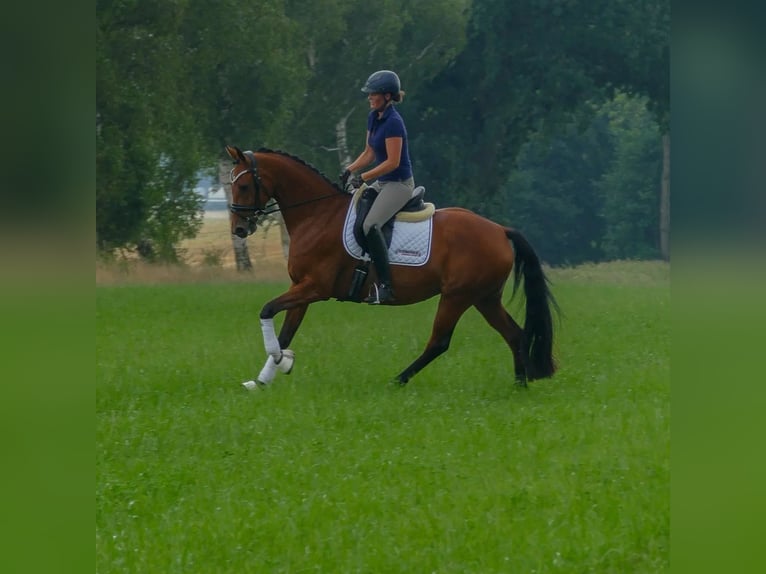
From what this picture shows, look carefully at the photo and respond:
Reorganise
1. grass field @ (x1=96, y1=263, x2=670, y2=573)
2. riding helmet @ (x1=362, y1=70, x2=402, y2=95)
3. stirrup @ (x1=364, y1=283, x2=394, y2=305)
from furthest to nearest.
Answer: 1. stirrup @ (x1=364, y1=283, x2=394, y2=305)
2. riding helmet @ (x1=362, y1=70, x2=402, y2=95)
3. grass field @ (x1=96, y1=263, x2=670, y2=573)

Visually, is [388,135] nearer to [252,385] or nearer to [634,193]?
[252,385]

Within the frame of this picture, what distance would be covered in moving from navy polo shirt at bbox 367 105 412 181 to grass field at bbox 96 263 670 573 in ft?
7.14

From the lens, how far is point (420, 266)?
1266 cm


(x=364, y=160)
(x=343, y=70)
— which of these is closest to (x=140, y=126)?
(x=343, y=70)

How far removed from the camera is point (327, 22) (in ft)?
145

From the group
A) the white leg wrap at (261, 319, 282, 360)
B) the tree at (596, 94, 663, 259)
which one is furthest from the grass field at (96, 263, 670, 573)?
the tree at (596, 94, 663, 259)

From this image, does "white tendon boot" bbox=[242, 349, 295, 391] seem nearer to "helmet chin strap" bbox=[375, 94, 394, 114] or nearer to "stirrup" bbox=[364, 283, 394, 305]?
"stirrup" bbox=[364, 283, 394, 305]

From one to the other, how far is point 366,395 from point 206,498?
14.7ft

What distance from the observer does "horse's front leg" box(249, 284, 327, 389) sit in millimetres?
12195

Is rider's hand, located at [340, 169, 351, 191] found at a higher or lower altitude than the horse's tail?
higher

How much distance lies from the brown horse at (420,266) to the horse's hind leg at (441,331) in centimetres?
1

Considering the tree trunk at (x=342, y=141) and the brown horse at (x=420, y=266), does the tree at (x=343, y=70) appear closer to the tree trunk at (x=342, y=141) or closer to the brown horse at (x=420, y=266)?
the tree trunk at (x=342, y=141)

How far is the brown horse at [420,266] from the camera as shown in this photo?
12477mm
